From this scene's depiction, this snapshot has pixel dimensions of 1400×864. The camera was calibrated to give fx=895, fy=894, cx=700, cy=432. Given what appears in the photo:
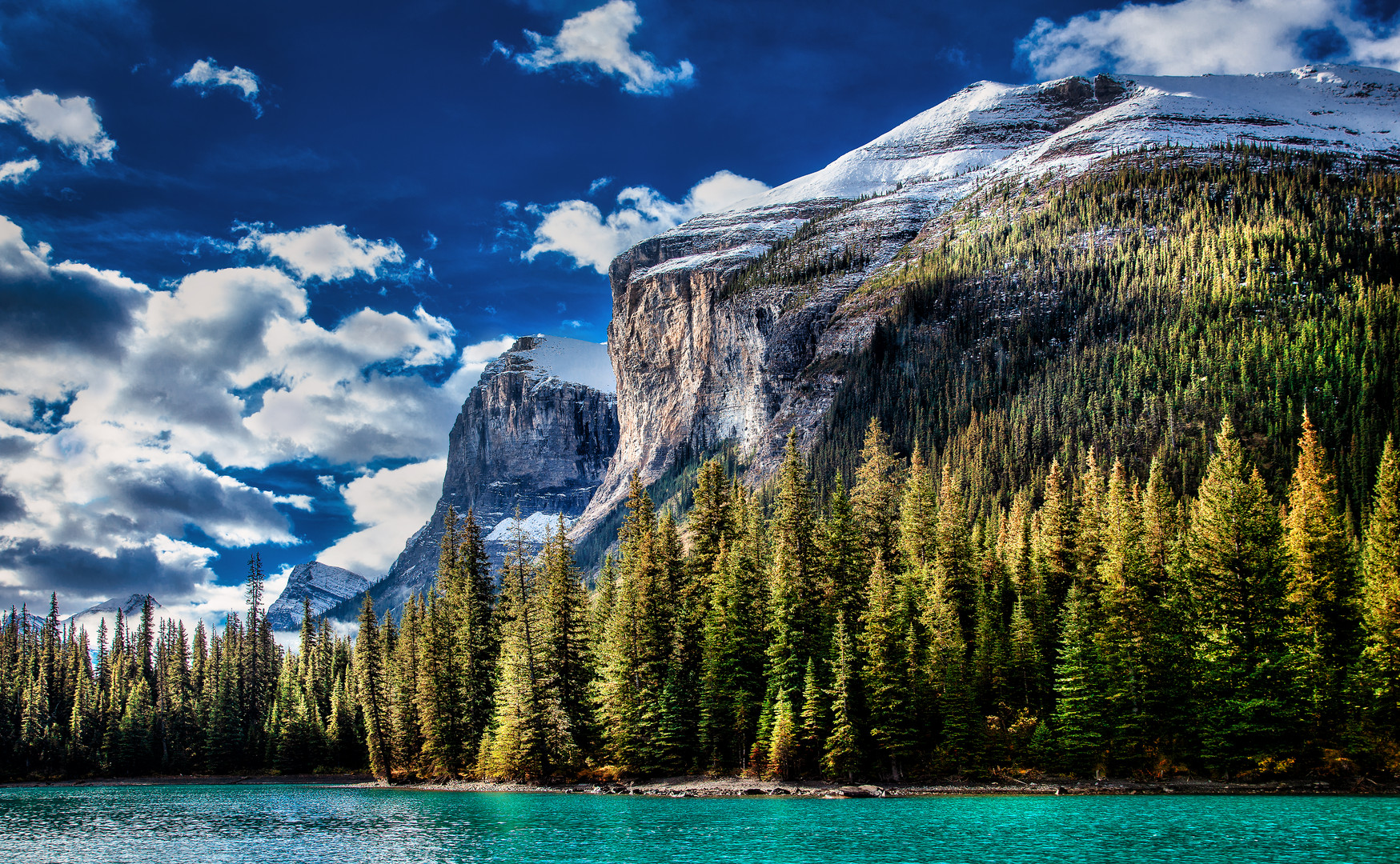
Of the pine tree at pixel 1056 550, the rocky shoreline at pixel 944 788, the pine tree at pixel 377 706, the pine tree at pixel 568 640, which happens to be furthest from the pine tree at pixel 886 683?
the pine tree at pixel 377 706

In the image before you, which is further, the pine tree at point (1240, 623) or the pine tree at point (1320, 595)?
the pine tree at point (1240, 623)

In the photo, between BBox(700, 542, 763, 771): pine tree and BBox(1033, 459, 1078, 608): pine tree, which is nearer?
BBox(700, 542, 763, 771): pine tree

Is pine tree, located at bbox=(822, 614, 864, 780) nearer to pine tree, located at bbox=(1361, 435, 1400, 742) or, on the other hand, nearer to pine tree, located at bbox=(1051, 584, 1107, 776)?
pine tree, located at bbox=(1051, 584, 1107, 776)

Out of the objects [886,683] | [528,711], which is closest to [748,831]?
[886,683]

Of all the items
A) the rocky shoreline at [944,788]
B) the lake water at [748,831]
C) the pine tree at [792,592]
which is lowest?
the rocky shoreline at [944,788]

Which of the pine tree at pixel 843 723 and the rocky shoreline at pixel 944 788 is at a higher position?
the pine tree at pixel 843 723

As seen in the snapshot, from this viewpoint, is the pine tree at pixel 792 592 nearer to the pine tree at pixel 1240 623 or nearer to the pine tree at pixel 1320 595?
the pine tree at pixel 1240 623

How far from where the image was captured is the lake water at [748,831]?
98.0 feet

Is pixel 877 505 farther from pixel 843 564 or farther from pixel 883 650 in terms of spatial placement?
pixel 883 650

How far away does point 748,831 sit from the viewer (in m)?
36.3

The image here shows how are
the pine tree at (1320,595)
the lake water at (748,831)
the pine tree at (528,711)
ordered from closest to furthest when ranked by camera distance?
the lake water at (748,831)
the pine tree at (1320,595)
the pine tree at (528,711)

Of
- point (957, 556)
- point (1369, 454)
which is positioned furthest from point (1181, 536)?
point (1369, 454)

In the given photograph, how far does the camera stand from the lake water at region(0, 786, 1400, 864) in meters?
29.9

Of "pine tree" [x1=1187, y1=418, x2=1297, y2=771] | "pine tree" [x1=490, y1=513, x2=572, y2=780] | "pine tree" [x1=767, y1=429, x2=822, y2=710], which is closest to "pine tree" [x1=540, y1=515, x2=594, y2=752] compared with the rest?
"pine tree" [x1=490, y1=513, x2=572, y2=780]
